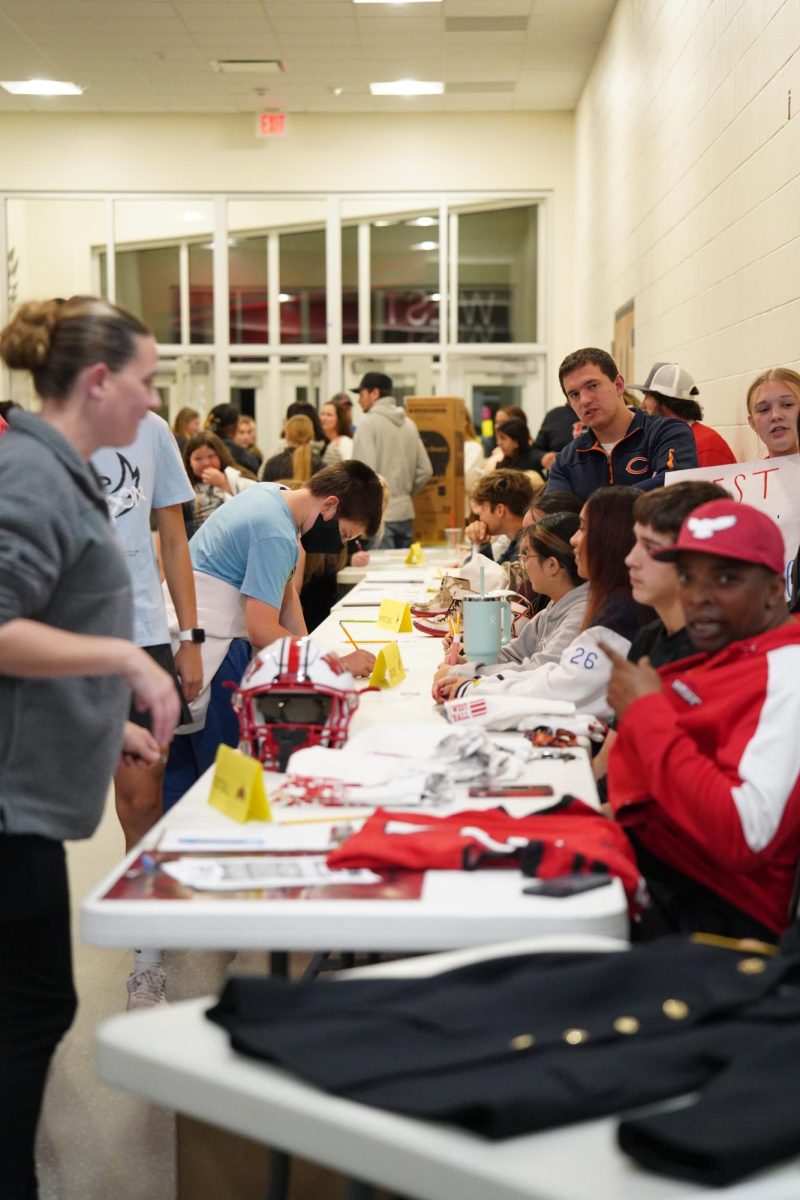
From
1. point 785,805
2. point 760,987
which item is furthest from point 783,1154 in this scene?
point 785,805

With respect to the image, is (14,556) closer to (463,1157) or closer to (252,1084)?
(252,1084)

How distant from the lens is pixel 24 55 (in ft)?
32.1

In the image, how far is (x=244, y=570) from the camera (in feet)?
12.0

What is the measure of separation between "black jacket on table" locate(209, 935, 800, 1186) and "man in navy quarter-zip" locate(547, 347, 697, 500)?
2.82 meters

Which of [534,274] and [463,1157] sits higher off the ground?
[534,274]

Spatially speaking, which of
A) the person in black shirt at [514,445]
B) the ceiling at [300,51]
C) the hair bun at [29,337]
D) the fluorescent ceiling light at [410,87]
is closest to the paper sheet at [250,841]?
the hair bun at [29,337]

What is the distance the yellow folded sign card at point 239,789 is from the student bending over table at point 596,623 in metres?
0.93

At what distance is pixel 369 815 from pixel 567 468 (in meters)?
2.54

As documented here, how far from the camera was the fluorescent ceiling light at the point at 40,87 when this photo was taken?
10.6 metres

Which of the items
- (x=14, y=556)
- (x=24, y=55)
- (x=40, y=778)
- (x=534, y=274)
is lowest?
(x=40, y=778)

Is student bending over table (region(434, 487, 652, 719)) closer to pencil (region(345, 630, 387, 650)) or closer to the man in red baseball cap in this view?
the man in red baseball cap

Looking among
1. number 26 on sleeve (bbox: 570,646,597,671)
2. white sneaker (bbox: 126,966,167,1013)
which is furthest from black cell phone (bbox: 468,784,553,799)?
white sneaker (bbox: 126,966,167,1013)

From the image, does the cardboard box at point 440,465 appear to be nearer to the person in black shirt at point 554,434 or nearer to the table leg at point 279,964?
the person in black shirt at point 554,434

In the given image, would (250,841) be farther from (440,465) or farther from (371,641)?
(440,465)
